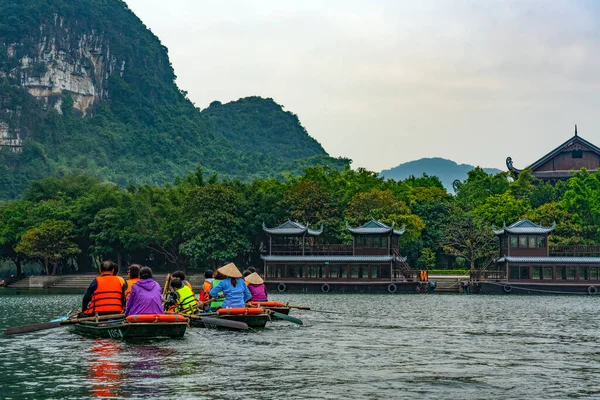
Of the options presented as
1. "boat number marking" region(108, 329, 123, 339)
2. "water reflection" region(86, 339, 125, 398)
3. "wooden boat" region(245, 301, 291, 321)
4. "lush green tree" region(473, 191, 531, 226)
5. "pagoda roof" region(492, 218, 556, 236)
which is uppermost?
"lush green tree" region(473, 191, 531, 226)

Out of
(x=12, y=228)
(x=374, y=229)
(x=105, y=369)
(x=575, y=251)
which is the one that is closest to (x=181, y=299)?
(x=105, y=369)

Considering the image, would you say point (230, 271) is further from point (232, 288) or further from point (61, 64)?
point (61, 64)

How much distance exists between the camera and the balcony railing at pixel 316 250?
5619 centimetres

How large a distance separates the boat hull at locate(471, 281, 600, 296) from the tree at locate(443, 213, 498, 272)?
172 inches

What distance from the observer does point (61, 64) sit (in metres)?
154

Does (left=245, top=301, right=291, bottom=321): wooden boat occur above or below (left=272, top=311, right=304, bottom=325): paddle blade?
above

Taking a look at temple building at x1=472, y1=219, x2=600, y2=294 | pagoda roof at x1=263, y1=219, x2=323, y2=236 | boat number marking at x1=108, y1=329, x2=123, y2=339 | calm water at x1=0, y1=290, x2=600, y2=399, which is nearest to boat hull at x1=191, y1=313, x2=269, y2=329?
calm water at x1=0, y1=290, x2=600, y2=399

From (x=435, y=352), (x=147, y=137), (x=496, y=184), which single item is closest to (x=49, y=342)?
(x=435, y=352)

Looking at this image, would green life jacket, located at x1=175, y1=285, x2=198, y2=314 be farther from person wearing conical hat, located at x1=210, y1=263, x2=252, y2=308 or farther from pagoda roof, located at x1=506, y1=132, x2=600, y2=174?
pagoda roof, located at x1=506, y1=132, x2=600, y2=174

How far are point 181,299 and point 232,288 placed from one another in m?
1.41

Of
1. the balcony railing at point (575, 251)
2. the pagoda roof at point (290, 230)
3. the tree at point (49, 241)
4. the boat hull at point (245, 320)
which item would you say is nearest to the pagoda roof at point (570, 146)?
→ the balcony railing at point (575, 251)

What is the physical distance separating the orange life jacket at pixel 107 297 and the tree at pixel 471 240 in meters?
39.2

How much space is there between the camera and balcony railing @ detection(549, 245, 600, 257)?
171ft

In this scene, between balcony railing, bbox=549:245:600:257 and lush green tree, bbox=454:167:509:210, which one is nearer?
balcony railing, bbox=549:245:600:257
